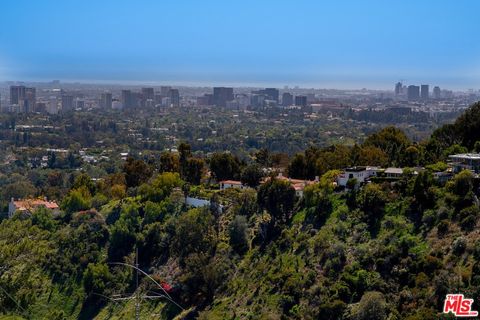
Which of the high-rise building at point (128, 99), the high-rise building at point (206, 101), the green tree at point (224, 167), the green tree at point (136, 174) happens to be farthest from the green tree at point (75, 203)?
the high-rise building at point (206, 101)

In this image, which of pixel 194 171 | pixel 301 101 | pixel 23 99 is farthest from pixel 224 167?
pixel 301 101

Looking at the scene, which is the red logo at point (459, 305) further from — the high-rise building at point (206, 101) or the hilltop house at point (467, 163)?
the high-rise building at point (206, 101)

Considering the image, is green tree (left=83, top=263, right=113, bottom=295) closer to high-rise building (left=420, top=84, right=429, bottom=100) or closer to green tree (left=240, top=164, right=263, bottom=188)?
green tree (left=240, top=164, right=263, bottom=188)

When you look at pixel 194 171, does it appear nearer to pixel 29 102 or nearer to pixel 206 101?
pixel 29 102

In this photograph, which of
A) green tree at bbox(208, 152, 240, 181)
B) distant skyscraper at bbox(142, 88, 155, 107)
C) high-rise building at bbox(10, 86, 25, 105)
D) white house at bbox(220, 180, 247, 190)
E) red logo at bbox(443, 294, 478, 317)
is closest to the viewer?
red logo at bbox(443, 294, 478, 317)

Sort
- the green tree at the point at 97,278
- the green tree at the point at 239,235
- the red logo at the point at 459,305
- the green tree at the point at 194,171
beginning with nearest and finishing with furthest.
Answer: the red logo at the point at 459,305
the green tree at the point at 97,278
the green tree at the point at 239,235
the green tree at the point at 194,171

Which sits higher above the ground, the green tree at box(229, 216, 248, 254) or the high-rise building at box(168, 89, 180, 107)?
the high-rise building at box(168, 89, 180, 107)

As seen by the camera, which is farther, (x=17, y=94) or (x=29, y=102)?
(x=17, y=94)

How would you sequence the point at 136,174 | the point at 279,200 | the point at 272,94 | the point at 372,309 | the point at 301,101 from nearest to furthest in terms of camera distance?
1. the point at 372,309
2. the point at 279,200
3. the point at 136,174
4. the point at 301,101
5. the point at 272,94

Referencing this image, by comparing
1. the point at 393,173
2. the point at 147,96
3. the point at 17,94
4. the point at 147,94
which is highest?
the point at 147,94

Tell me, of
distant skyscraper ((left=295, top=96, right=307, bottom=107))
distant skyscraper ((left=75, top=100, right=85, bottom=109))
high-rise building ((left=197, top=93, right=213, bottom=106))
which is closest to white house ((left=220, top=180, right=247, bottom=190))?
distant skyscraper ((left=295, top=96, right=307, bottom=107))

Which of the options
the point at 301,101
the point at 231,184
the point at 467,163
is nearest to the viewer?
the point at 467,163
